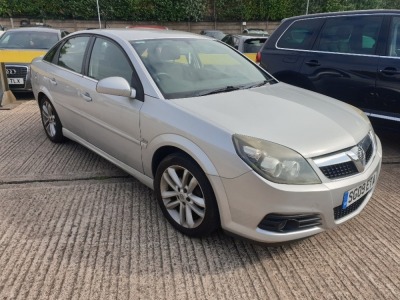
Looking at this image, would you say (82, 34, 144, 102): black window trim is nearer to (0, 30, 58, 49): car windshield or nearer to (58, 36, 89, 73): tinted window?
(58, 36, 89, 73): tinted window

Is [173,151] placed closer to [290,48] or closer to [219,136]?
[219,136]

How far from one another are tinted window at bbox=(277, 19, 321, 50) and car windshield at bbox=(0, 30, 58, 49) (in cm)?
608

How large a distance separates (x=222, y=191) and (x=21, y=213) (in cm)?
195

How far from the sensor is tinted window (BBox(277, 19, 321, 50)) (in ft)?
16.5

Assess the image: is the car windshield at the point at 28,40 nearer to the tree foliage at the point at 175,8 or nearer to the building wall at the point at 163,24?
the building wall at the point at 163,24

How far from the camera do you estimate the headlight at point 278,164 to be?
87.4 inches

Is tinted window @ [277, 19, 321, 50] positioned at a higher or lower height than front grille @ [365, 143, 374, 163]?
higher

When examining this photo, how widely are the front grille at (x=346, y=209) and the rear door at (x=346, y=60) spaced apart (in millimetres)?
2300

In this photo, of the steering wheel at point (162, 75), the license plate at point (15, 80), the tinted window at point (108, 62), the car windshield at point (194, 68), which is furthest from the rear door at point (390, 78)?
the license plate at point (15, 80)

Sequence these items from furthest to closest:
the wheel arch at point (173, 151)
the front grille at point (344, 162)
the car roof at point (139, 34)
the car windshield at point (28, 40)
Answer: the car windshield at point (28, 40) → the car roof at point (139, 34) → the wheel arch at point (173, 151) → the front grille at point (344, 162)

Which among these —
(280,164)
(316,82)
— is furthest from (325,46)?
(280,164)

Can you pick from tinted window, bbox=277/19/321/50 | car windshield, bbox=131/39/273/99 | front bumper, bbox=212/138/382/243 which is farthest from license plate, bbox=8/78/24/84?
front bumper, bbox=212/138/382/243

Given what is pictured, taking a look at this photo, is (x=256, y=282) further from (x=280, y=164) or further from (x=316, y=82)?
(x=316, y=82)

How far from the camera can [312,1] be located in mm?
27812
